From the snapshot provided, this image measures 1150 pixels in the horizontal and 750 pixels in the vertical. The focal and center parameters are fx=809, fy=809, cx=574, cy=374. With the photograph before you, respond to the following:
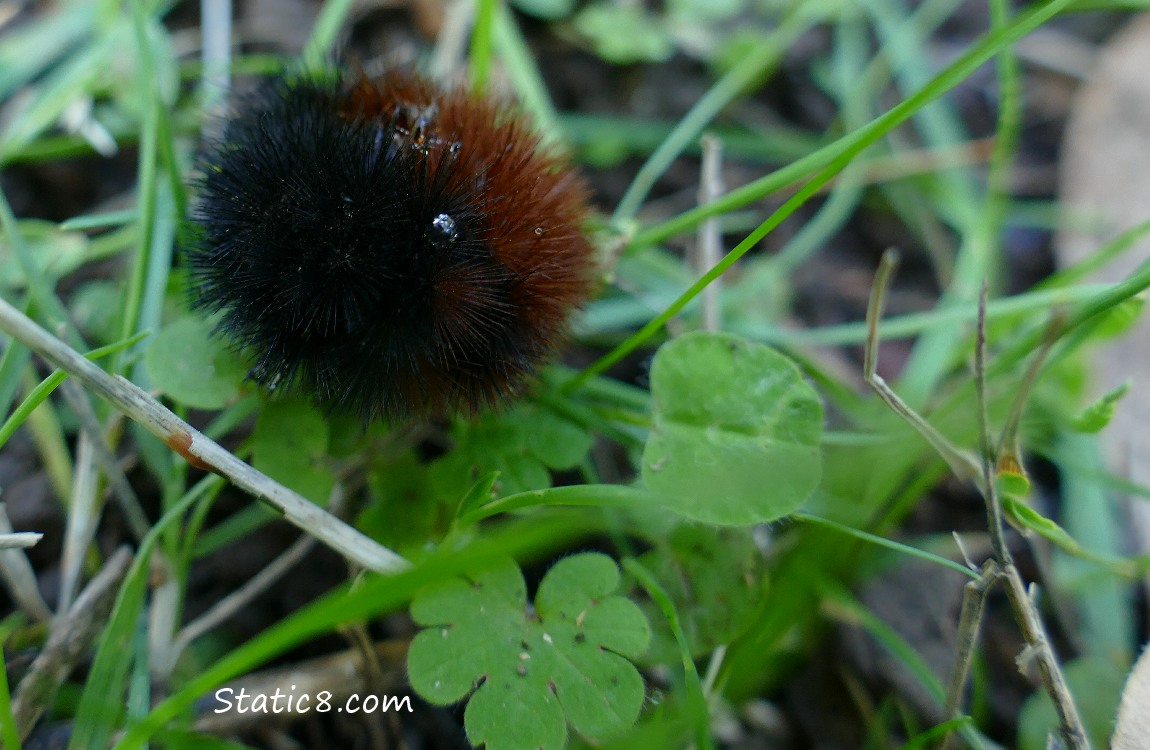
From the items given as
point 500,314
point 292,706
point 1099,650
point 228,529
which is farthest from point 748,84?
point 292,706

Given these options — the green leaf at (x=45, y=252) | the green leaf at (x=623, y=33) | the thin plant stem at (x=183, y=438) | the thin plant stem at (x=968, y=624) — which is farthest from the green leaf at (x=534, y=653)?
the green leaf at (x=623, y=33)

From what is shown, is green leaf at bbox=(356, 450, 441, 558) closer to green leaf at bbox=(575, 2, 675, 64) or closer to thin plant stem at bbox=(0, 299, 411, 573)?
thin plant stem at bbox=(0, 299, 411, 573)

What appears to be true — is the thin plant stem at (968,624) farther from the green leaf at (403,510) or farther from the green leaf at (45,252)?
the green leaf at (45,252)

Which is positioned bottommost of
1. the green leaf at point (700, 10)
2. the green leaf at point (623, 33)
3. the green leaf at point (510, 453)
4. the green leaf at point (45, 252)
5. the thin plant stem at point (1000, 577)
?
the green leaf at point (45, 252)

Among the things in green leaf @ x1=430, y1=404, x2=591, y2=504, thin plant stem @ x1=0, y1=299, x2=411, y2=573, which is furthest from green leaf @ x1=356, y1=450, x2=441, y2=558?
thin plant stem @ x1=0, y1=299, x2=411, y2=573

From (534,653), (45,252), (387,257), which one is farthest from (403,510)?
(45,252)

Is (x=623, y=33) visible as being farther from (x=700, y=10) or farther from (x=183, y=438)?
(x=183, y=438)

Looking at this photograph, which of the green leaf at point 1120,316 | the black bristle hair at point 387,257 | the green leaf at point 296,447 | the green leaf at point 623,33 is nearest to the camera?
the black bristle hair at point 387,257
